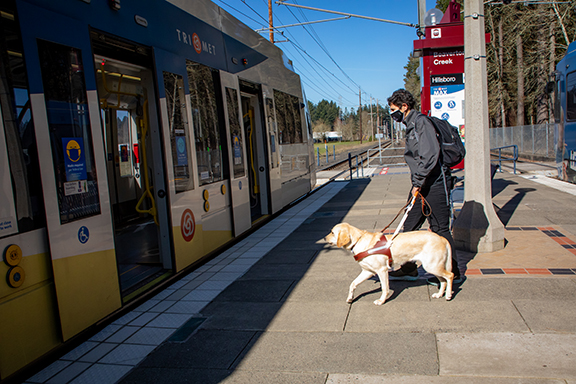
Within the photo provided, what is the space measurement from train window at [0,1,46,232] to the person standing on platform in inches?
133

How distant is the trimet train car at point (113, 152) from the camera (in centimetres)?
306

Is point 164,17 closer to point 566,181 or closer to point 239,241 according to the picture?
Answer: point 239,241

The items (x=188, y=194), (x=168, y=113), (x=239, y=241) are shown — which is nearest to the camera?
(x=168, y=113)

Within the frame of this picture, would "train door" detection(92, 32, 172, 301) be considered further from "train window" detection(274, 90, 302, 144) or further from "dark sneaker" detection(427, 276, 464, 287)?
"train window" detection(274, 90, 302, 144)

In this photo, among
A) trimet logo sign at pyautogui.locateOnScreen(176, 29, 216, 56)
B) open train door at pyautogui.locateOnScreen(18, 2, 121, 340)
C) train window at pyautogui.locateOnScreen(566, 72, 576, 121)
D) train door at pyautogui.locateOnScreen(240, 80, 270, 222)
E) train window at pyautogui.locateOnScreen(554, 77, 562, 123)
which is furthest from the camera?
train window at pyautogui.locateOnScreen(554, 77, 562, 123)

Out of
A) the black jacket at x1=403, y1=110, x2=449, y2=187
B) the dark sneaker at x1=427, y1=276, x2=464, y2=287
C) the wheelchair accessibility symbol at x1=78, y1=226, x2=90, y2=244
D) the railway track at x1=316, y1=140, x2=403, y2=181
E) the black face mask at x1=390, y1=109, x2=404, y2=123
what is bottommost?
the dark sneaker at x1=427, y1=276, x2=464, y2=287

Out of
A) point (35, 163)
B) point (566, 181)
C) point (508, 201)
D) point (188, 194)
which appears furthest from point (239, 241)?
point (566, 181)

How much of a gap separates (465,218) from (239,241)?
355 cm

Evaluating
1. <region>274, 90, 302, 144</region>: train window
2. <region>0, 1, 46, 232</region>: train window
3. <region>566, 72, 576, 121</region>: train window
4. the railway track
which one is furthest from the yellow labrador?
the railway track

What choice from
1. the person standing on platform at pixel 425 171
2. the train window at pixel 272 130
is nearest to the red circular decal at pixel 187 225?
the person standing on platform at pixel 425 171

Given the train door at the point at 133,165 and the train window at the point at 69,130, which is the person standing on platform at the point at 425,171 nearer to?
the train door at the point at 133,165

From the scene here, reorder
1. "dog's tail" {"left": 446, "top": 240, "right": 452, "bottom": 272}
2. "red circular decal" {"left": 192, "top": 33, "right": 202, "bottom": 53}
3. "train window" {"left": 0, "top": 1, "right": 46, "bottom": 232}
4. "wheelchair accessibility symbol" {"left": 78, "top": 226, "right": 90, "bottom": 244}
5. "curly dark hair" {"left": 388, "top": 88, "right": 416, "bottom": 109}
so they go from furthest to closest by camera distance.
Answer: "red circular decal" {"left": 192, "top": 33, "right": 202, "bottom": 53} → "curly dark hair" {"left": 388, "top": 88, "right": 416, "bottom": 109} → "dog's tail" {"left": 446, "top": 240, "right": 452, "bottom": 272} → "wheelchair accessibility symbol" {"left": 78, "top": 226, "right": 90, "bottom": 244} → "train window" {"left": 0, "top": 1, "right": 46, "bottom": 232}

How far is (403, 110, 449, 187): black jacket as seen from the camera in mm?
4293

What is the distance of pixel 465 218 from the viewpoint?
5734 millimetres
